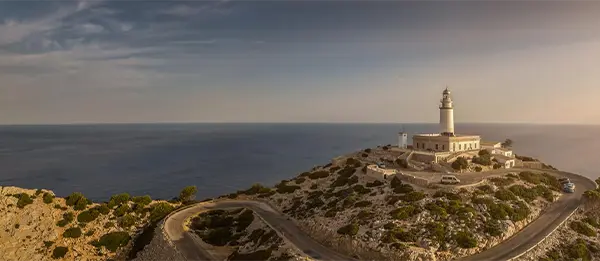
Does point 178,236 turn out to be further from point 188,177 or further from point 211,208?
point 188,177

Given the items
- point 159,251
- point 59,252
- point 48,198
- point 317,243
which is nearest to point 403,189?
point 317,243

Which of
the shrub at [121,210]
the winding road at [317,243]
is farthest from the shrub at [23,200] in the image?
the winding road at [317,243]

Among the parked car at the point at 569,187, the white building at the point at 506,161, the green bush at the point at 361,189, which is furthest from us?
the white building at the point at 506,161

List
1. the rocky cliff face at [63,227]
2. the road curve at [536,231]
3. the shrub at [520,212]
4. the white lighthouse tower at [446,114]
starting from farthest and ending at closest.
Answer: the white lighthouse tower at [446,114], the rocky cliff face at [63,227], the shrub at [520,212], the road curve at [536,231]

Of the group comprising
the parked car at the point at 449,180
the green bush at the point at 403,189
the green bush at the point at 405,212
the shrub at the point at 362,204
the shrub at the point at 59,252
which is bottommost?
the shrub at the point at 59,252

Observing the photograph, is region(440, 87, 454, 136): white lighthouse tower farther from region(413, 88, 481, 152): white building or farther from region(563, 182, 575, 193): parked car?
region(563, 182, 575, 193): parked car

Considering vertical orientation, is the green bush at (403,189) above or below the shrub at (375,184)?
above

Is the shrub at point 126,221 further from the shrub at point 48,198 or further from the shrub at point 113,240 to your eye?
the shrub at point 48,198
